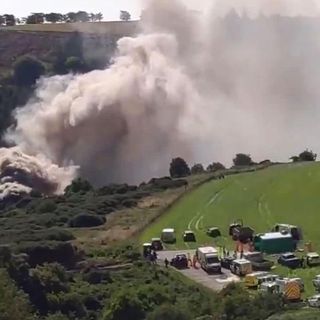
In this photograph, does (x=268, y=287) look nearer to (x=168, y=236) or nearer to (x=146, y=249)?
(x=146, y=249)

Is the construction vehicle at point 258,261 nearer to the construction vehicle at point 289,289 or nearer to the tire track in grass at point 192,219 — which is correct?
the construction vehicle at point 289,289

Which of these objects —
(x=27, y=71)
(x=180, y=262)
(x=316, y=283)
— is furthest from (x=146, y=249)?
(x=27, y=71)

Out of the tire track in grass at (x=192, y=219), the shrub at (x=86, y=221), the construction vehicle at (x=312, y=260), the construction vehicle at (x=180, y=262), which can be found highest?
the shrub at (x=86, y=221)

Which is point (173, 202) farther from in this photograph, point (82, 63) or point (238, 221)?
point (82, 63)

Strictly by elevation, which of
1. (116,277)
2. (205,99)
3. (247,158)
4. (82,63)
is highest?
(82,63)

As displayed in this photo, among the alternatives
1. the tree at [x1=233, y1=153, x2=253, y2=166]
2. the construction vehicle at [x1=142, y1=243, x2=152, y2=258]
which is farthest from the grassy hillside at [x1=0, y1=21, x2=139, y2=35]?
the construction vehicle at [x1=142, y1=243, x2=152, y2=258]

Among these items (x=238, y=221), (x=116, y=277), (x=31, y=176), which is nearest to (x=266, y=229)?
(x=238, y=221)

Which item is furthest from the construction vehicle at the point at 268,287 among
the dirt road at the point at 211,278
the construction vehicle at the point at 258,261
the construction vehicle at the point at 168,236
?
the construction vehicle at the point at 168,236
